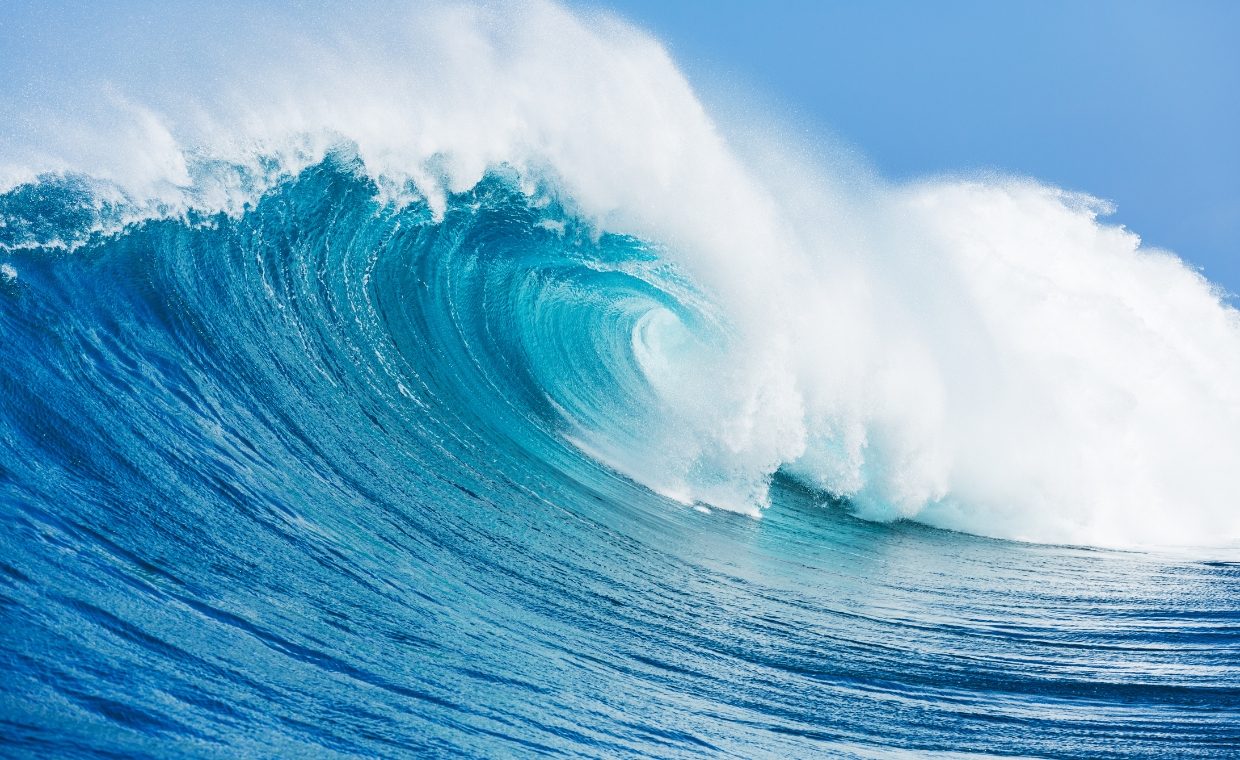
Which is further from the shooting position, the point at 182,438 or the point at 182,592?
the point at 182,438

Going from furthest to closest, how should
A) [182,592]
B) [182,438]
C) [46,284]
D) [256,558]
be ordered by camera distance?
1. [46,284]
2. [182,438]
3. [256,558]
4. [182,592]

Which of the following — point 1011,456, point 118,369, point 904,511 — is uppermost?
point 1011,456

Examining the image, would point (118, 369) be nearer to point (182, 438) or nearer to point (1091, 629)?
point (182, 438)

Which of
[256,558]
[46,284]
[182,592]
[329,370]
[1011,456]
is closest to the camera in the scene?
[182,592]

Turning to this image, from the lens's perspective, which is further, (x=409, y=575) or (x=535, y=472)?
(x=535, y=472)

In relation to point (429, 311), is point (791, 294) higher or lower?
higher

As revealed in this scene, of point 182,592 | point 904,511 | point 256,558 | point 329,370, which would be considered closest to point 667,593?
point 256,558
